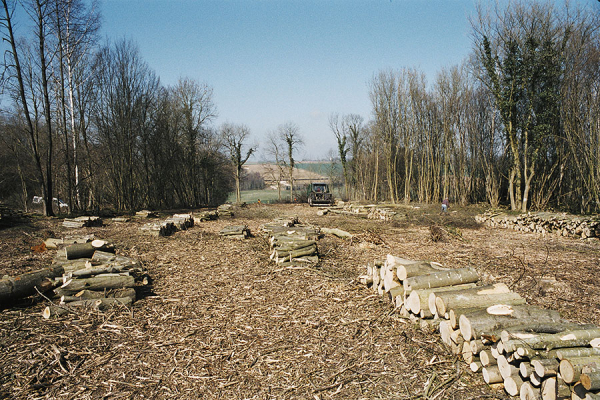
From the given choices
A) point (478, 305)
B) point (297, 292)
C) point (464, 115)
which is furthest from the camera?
point (464, 115)

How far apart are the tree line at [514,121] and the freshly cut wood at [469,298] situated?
41.8ft

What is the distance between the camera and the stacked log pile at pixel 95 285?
16.7ft

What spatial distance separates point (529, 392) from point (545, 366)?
0.33 metres

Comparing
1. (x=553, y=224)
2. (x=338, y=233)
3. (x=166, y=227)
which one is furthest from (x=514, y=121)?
(x=166, y=227)

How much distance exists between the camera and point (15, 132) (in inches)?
900

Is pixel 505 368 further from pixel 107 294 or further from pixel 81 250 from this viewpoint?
pixel 81 250

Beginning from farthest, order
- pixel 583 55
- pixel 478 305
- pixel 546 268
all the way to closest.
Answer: pixel 583 55 < pixel 546 268 < pixel 478 305

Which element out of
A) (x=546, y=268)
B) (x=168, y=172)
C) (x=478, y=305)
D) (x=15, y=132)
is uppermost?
(x=15, y=132)

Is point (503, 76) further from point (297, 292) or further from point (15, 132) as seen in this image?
point (15, 132)

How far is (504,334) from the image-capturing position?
10.4 ft

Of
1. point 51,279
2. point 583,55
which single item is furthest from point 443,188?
point 51,279

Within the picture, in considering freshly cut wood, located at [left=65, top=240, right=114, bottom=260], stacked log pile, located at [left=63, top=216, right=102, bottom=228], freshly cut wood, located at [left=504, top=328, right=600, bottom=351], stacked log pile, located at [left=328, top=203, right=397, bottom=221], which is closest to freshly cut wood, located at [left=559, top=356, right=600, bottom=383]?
freshly cut wood, located at [left=504, top=328, right=600, bottom=351]

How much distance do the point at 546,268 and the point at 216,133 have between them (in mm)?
35576

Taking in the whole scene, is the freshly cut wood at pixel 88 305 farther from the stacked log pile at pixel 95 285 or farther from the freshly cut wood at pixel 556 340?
the freshly cut wood at pixel 556 340
